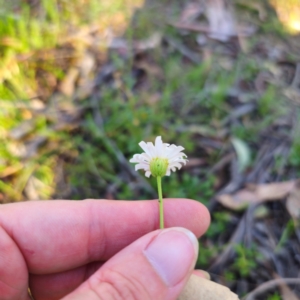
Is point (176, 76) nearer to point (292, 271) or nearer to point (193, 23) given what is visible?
point (193, 23)

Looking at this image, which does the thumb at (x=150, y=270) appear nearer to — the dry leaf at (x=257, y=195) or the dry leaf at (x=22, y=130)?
the dry leaf at (x=257, y=195)

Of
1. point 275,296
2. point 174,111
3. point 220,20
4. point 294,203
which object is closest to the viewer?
point 275,296

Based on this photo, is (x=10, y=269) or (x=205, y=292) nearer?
(x=205, y=292)

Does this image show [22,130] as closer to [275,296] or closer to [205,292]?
[205,292]

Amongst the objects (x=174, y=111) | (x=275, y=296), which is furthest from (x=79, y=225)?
(x=174, y=111)

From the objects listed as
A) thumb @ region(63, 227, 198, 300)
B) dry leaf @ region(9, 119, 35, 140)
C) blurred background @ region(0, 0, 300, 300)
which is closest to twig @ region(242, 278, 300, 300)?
blurred background @ region(0, 0, 300, 300)

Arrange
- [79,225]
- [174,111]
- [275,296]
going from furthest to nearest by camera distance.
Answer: [174,111] → [275,296] → [79,225]

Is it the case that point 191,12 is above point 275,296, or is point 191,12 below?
above

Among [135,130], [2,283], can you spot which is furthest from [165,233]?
[135,130]

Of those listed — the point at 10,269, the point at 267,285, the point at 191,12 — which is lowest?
the point at 267,285
